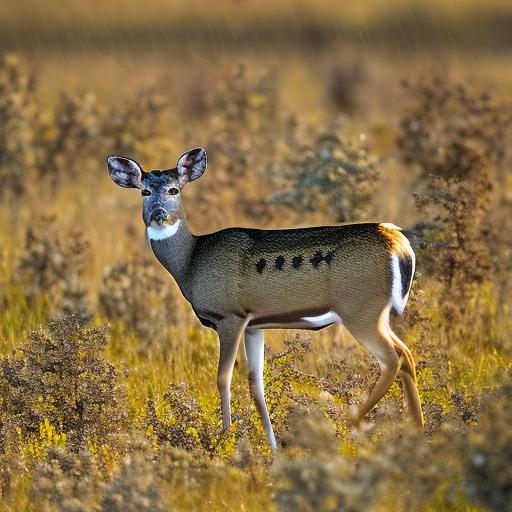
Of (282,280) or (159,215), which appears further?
(159,215)

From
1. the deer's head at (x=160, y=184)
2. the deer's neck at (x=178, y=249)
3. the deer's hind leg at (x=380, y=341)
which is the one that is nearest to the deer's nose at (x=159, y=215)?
the deer's head at (x=160, y=184)

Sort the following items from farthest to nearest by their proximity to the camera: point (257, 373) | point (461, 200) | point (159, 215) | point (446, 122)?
1. point (446, 122)
2. point (461, 200)
3. point (257, 373)
4. point (159, 215)

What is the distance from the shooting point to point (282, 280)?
678 centimetres

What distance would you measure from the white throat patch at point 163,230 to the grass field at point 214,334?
0.76 metres

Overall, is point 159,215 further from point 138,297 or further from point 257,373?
point 138,297

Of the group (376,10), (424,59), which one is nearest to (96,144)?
(424,59)

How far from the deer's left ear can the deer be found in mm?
32

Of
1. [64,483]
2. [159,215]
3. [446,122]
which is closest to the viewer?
[64,483]

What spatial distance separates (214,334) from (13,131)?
6.66 metres

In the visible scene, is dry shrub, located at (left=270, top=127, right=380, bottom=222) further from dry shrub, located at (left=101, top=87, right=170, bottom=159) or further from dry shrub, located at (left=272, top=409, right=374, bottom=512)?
dry shrub, located at (left=272, top=409, right=374, bottom=512)

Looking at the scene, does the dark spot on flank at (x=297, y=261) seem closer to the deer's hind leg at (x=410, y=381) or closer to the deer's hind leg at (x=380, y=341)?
the deer's hind leg at (x=380, y=341)

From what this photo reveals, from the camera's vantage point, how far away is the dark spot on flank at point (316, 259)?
6719 mm

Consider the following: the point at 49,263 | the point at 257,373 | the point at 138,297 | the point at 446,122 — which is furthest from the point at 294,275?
the point at 446,122

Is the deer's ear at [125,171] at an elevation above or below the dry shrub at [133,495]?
above
